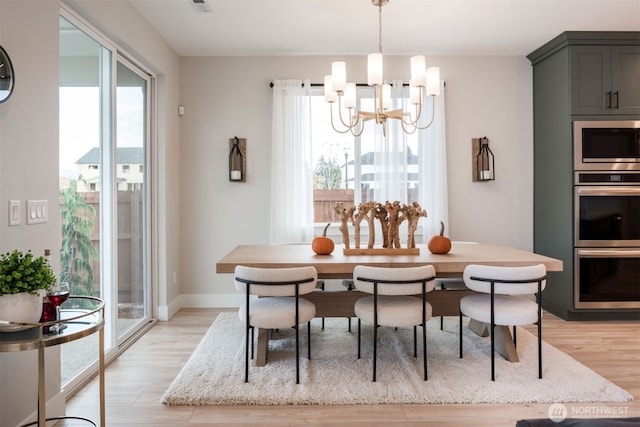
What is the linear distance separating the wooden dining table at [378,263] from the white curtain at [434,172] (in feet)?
2.81

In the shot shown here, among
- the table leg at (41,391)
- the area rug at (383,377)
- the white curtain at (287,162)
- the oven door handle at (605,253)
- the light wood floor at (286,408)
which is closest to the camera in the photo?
the table leg at (41,391)

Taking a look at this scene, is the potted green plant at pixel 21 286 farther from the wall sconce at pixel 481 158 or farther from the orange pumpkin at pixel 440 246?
the wall sconce at pixel 481 158

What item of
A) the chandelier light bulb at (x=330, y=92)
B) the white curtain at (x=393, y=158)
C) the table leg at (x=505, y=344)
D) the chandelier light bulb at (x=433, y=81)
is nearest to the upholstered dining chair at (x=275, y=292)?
the chandelier light bulb at (x=330, y=92)

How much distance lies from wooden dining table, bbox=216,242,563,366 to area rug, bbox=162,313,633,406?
8.9 inches

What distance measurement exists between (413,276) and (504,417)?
0.90 metres

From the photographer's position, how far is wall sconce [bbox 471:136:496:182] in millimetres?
4570

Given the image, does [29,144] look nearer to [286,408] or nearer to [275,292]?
[275,292]

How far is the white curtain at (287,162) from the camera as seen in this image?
176 inches

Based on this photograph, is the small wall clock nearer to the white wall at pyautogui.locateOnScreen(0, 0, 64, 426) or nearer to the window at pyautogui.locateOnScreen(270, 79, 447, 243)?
the white wall at pyautogui.locateOnScreen(0, 0, 64, 426)

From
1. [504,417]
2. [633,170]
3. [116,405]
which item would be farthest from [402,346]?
[633,170]

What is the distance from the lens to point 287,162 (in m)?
4.48

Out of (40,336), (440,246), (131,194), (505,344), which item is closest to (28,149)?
(40,336)

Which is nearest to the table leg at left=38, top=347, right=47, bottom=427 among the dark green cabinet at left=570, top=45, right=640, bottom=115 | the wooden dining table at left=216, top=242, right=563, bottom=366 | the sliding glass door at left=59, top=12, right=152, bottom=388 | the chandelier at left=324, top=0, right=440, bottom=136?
the sliding glass door at left=59, top=12, right=152, bottom=388

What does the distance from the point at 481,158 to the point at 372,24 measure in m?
1.88
